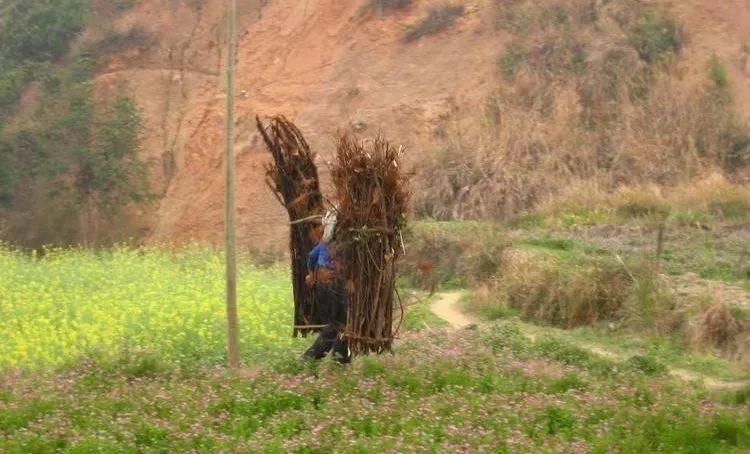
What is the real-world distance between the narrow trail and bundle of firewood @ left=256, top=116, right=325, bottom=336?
2.95 meters

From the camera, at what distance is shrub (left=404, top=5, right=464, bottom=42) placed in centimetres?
2784

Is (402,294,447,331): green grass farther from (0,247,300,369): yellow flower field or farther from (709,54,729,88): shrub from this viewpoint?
(709,54,729,88): shrub

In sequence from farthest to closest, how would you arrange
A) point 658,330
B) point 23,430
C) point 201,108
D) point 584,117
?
point 201,108 → point 584,117 → point 658,330 → point 23,430

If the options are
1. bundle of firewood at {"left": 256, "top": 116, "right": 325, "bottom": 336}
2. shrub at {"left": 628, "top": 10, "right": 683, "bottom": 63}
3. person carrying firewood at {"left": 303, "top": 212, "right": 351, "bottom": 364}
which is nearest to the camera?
person carrying firewood at {"left": 303, "top": 212, "right": 351, "bottom": 364}

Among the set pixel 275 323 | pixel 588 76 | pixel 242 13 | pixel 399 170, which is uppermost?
pixel 242 13

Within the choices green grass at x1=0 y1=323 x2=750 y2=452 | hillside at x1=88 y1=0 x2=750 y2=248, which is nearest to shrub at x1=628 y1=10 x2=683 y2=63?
hillside at x1=88 y1=0 x2=750 y2=248

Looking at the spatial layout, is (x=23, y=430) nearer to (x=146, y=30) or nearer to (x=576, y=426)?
(x=576, y=426)

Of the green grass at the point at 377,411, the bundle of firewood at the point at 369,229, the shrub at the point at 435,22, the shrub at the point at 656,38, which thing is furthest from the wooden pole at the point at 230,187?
the shrub at the point at 435,22

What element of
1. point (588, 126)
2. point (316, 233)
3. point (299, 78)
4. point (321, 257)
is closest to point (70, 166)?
point (299, 78)

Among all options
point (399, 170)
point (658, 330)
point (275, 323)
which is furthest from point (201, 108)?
point (399, 170)

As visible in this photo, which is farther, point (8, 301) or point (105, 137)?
point (105, 137)

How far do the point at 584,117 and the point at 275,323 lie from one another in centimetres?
1341

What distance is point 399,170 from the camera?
8844 mm

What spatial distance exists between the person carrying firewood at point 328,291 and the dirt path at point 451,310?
4373mm
